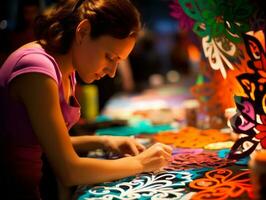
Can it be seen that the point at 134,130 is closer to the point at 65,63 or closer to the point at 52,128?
the point at 65,63

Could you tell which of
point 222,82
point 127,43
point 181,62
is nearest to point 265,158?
point 127,43

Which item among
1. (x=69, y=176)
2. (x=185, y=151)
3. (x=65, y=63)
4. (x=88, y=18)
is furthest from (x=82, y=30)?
(x=185, y=151)

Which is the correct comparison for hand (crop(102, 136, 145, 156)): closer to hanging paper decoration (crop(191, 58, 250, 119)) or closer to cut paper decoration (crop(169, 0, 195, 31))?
hanging paper decoration (crop(191, 58, 250, 119))

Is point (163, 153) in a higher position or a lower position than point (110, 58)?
lower

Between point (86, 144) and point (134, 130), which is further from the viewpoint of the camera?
point (134, 130)

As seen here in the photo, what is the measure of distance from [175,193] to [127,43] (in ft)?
1.58

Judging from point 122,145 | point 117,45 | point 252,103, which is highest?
point 117,45

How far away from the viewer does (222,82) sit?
6.79 ft

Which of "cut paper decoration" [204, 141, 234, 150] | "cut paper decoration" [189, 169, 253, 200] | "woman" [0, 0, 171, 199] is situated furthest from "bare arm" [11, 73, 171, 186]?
"cut paper decoration" [204, 141, 234, 150]

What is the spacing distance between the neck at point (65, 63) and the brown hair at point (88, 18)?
0.08ft

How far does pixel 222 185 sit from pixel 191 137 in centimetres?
69

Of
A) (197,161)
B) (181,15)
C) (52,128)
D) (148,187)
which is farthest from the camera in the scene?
(181,15)

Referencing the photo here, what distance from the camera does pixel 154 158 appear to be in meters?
1.40

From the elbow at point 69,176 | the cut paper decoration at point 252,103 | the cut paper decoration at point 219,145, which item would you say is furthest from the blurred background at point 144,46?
the elbow at point 69,176
